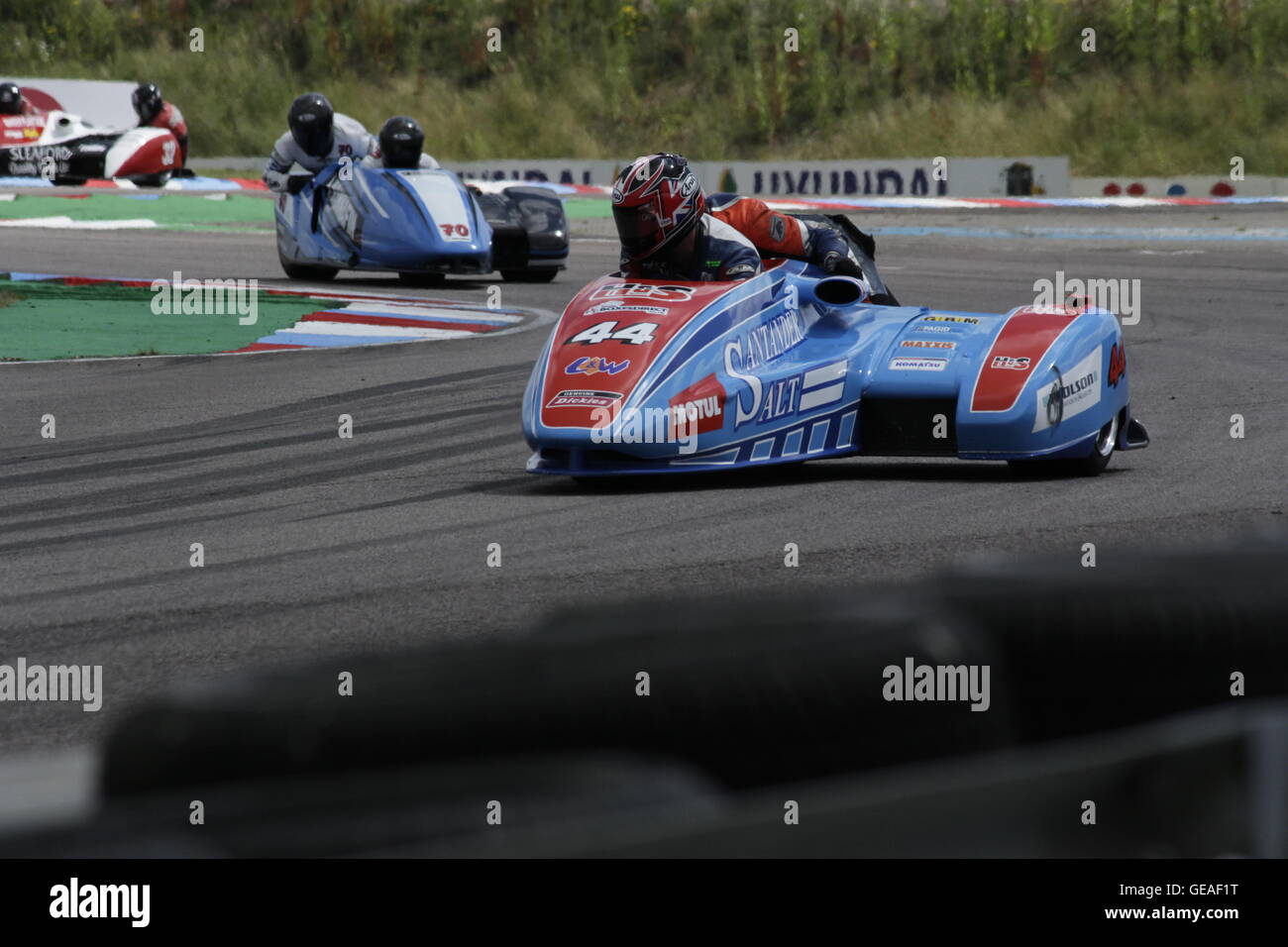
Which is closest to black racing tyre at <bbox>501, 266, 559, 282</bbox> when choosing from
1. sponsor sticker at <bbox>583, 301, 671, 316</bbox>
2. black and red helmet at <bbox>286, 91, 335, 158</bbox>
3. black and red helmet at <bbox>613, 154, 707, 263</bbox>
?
black and red helmet at <bbox>286, 91, 335, 158</bbox>

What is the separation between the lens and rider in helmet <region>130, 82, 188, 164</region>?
77.9 ft

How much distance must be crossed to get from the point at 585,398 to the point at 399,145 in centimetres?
827

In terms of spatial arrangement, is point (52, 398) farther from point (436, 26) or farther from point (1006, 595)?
point (436, 26)

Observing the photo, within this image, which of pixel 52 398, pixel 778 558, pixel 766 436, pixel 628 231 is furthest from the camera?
pixel 52 398

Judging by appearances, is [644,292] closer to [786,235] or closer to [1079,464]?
[786,235]

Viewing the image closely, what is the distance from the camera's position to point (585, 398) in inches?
242

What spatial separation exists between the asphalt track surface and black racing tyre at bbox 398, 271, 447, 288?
4144mm

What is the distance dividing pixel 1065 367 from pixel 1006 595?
4.35m

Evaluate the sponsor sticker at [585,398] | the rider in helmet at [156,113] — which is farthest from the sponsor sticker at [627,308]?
the rider in helmet at [156,113]

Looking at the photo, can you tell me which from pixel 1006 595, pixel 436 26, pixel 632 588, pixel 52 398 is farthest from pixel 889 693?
pixel 436 26

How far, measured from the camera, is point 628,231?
22.4 ft

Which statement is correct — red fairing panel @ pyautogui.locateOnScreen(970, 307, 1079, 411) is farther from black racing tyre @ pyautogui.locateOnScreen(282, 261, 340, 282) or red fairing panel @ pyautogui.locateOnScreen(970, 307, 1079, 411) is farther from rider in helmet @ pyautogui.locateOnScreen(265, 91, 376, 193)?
black racing tyre @ pyautogui.locateOnScreen(282, 261, 340, 282)

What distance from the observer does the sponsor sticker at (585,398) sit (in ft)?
20.0

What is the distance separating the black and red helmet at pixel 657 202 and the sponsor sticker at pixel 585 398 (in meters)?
0.86
